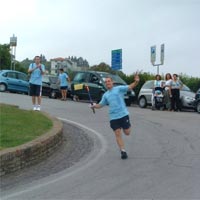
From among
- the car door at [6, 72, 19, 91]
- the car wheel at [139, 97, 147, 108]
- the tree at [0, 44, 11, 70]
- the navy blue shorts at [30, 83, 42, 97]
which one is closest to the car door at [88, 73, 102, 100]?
the car wheel at [139, 97, 147, 108]

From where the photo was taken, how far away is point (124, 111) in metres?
11.2

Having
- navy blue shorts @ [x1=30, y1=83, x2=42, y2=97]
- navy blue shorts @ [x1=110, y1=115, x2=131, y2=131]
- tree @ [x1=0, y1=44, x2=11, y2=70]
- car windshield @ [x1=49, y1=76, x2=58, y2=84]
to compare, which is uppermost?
tree @ [x1=0, y1=44, x2=11, y2=70]

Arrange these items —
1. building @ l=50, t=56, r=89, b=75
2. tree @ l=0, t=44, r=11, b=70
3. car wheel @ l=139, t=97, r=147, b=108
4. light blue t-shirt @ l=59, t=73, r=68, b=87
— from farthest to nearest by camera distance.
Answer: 1. tree @ l=0, t=44, r=11, b=70
2. building @ l=50, t=56, r=89, b=75
3. light blue t-shirt @ l=59, t=73, r=68, b=87
4. car wheel @ l=139, t=97, r=147, b=108

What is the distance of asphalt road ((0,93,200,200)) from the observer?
7922 millimetres

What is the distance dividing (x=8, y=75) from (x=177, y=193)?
27670 mm

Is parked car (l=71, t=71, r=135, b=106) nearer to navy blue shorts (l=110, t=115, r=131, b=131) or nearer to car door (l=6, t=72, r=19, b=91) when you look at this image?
car door (l=6, t=72, r=19, b=91)

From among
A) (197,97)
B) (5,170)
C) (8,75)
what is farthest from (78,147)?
(8,75)

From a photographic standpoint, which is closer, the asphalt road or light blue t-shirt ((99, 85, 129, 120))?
the asphalt road

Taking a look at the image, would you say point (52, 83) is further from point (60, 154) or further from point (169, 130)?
point (60, 154)

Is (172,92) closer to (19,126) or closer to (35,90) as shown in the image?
(35,90)

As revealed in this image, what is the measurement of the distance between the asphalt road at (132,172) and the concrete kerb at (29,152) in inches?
27.9

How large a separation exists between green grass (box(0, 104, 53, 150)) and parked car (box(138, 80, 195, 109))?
434 inches

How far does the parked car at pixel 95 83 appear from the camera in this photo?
89.8ft

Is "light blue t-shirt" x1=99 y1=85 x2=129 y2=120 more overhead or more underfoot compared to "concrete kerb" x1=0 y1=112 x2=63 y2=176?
more overhead
